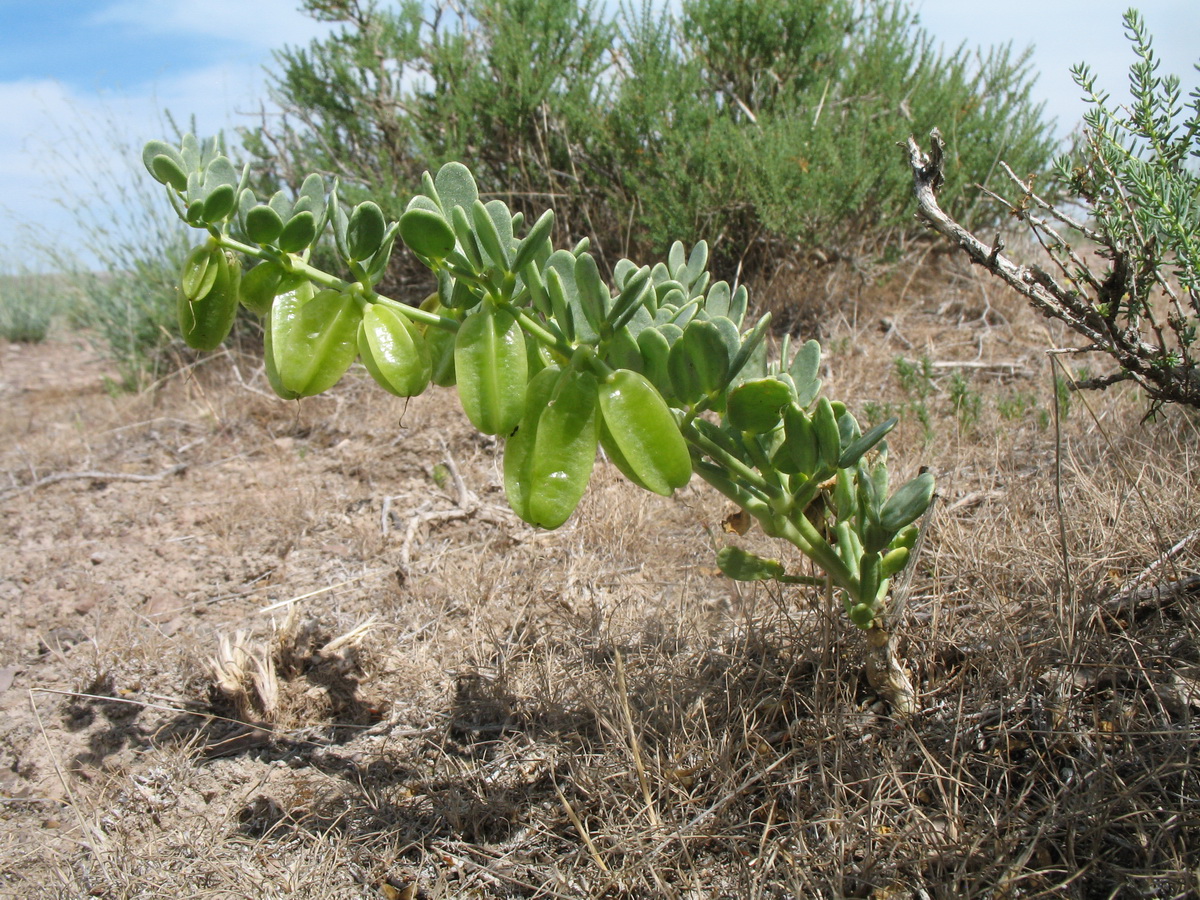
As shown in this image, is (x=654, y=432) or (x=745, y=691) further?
(x=745, y=691)

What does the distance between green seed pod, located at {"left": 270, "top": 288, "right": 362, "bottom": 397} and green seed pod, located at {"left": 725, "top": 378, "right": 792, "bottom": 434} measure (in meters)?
0.46

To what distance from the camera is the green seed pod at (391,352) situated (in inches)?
35.5

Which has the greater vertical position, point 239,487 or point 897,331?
point 897,331

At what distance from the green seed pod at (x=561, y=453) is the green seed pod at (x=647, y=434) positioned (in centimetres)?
2

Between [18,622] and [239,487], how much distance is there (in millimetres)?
928

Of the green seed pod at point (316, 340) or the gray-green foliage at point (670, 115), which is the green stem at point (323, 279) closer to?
the green seed pod at point (316, 340)

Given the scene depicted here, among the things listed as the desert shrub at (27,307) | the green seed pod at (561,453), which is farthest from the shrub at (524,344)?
the desert shrub at (27,307)

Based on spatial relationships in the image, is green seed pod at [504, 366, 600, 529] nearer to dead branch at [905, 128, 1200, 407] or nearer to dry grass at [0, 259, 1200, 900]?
dry grass at [0, 259, 1200, 900]

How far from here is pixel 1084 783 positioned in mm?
1100

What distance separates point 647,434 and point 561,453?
0.30ft

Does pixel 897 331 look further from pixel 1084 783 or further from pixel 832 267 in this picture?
pixel 1084 783

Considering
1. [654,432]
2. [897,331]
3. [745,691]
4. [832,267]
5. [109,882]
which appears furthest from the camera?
[832,267]

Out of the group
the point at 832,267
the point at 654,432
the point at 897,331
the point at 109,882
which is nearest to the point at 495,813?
the point at 109,882

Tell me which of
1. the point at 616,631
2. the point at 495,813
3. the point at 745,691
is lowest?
the point at 495,813
